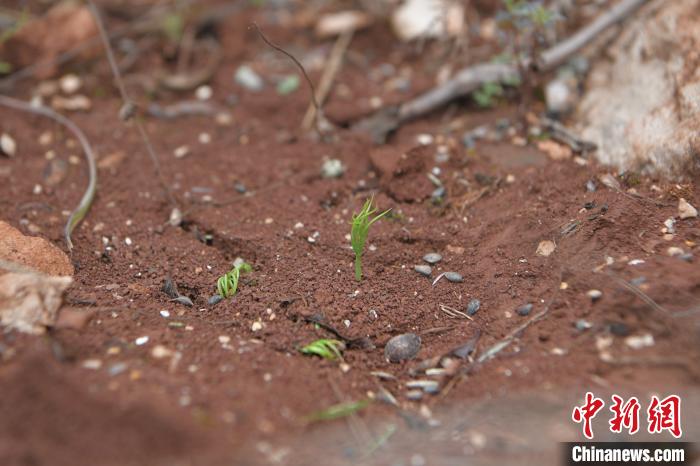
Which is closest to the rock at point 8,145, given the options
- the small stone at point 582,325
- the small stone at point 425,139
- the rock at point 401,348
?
the small stone at point 425,139

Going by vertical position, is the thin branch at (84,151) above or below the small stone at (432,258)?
above

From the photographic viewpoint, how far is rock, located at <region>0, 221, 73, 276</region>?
6.82ft

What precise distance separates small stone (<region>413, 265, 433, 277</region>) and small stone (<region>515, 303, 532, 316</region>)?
0.36 meters

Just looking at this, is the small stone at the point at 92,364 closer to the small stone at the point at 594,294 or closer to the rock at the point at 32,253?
the rock at the point at 32,253

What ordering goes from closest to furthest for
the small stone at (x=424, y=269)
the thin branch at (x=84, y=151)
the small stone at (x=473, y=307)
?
the small stone at (x=473, y=307) < the small stone at (x=424, y=269) < the thin branch at (x=84, y=151)

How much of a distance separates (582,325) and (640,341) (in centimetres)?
16

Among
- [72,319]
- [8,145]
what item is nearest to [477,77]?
[72,319]

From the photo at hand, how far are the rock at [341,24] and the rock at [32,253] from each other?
2070mm

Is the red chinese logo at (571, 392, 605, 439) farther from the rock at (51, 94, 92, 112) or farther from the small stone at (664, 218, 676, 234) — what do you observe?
the rock at (51, 94, 92, 112)

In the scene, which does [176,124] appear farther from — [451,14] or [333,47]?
[451,14]

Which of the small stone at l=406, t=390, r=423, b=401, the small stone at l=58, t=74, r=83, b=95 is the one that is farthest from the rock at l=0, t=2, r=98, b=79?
the small stone at l=406, t=390, r=423, b=401

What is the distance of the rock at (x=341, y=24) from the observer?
361 centimetres

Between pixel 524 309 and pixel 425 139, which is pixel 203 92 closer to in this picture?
pixel 425 139

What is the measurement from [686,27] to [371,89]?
1.45 metres
